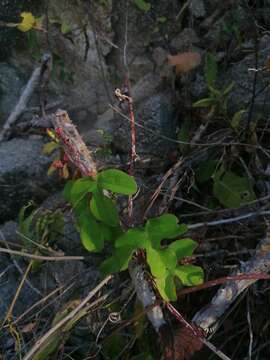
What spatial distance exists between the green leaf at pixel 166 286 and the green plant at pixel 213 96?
73 cm

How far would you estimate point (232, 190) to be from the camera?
1.68 m

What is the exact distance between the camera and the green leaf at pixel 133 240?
132 centimetres

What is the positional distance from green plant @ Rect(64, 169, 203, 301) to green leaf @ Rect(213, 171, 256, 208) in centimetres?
36

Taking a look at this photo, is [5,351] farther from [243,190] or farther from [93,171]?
[243,190]

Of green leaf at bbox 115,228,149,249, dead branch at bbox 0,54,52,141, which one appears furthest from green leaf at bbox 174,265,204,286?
dead branch at bbox 0,54,52,141

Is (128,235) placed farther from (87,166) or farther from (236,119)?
(236,119)

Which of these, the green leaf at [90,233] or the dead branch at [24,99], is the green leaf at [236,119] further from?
the dead branch at [24,99]

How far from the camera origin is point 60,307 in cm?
162

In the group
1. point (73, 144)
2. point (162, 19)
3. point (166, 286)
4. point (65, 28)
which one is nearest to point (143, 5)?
point (162, 19)

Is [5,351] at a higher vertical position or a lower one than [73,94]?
lower

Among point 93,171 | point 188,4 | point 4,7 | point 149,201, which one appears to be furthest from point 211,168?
point 4,7

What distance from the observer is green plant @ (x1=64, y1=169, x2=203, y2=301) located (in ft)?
4.34

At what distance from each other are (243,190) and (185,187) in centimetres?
19

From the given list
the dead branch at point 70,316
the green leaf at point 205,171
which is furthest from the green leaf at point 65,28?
the dead branch at point 70,316
